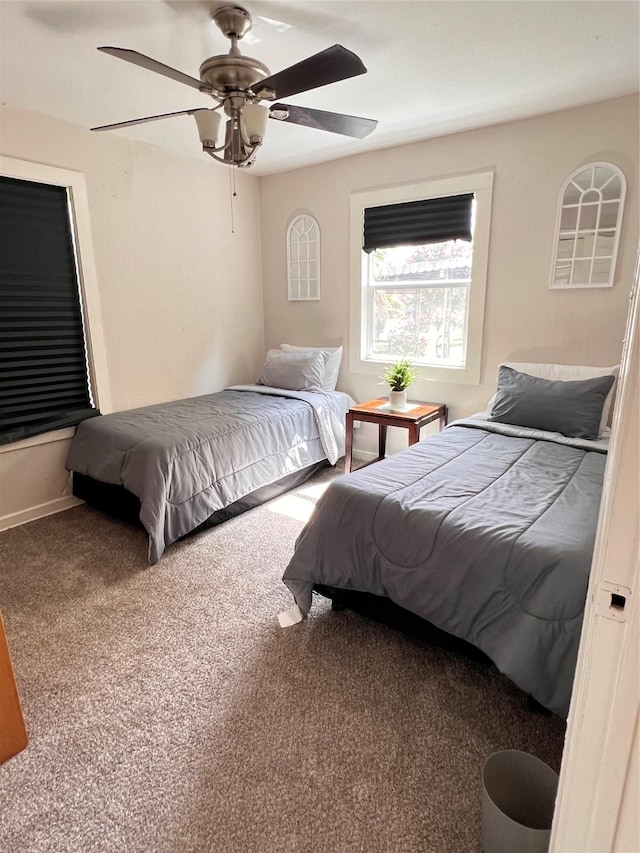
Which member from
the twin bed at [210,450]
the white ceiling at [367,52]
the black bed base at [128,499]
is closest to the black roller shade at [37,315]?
the twin bed at [210,450]

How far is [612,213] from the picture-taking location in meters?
2.82

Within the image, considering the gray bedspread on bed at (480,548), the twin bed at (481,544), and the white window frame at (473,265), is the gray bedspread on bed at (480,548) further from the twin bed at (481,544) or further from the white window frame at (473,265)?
the white window frame at (473,265)

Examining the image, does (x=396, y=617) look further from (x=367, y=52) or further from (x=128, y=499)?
(x=367, y=52)

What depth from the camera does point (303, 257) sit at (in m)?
4.21

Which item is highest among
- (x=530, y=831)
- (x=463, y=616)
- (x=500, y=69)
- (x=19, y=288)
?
(x=500, y=69)

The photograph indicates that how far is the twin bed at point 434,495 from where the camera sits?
1486mm

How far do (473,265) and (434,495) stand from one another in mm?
2129

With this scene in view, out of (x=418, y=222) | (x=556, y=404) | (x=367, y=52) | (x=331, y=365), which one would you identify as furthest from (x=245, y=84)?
(x=331, y=365)

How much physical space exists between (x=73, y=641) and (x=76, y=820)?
798mm

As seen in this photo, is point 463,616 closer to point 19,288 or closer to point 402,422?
point 402,422

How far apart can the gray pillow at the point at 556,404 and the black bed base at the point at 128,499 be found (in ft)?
5.18

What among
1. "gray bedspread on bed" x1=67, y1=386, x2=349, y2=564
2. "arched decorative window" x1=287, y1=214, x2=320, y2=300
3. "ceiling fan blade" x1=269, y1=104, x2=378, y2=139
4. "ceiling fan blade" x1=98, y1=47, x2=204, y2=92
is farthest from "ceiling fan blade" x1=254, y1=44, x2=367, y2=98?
"arched decorative window" x1=287, y1=214, x2=320, y2=300

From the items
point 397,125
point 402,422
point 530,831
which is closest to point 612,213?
point 397,125

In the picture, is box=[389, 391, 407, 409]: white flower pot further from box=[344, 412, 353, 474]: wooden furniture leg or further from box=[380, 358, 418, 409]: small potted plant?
box=[344, 412, 353, 474]: wooden furniture leg
